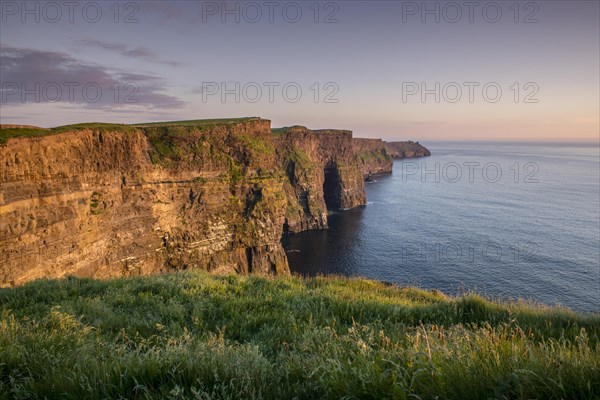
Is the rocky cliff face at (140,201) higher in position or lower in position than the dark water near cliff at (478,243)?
higher

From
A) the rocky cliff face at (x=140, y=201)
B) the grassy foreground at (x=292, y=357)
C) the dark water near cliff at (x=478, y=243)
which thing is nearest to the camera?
the grassy foreground at (x=292, y=357)

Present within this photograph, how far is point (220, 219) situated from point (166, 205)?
10.4 metres

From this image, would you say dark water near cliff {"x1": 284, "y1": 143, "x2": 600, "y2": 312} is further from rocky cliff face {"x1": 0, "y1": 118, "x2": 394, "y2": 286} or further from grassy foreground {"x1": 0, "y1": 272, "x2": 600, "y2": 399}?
grassy foreground {"x1": 0, "y1": 272, "x2": 600, "y2": 399}

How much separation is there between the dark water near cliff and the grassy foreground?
2861 centimetres

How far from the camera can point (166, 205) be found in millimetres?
50031

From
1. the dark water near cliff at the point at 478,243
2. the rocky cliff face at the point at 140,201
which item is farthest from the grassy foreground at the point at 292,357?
the rocky cliff face at the point at 140,201

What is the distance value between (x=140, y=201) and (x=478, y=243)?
221 ft

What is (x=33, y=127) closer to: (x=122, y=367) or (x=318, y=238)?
(x=122, y=367)

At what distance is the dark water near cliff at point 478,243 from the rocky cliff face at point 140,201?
17.2m

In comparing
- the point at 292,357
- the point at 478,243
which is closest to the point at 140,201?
the point at 292,357

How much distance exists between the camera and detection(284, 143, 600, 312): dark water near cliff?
5197cm

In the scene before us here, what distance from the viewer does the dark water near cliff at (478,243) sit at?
51969 millimetres

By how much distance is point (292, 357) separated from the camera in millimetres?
4113

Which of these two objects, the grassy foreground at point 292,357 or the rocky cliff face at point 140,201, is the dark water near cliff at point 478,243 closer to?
the rocky cliff face at point 140,201
